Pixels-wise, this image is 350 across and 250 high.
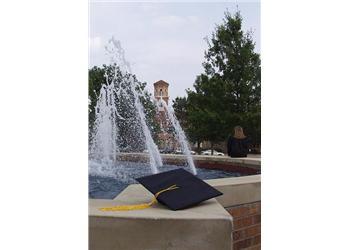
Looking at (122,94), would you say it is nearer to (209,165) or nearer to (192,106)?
(192,106)

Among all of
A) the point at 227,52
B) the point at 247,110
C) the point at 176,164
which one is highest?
the point at 227,52

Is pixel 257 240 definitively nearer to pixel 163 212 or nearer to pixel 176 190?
pixel 176 190

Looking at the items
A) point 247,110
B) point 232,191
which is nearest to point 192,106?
point 247,110

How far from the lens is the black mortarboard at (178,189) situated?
5.28ft

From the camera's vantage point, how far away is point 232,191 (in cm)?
208

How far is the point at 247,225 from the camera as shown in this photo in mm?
2137

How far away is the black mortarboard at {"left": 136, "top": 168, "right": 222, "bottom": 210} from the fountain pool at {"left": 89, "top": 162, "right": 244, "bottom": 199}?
46.6 inches

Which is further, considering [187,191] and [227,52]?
[227,52]

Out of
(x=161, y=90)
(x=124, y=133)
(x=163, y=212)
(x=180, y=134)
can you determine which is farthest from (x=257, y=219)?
(x=124, y=133)

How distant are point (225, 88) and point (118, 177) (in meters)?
2.38

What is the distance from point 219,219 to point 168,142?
14.7 ft

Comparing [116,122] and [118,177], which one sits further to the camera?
[116,122]

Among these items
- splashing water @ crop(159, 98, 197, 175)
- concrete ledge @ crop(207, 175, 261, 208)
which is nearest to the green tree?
splashing water @ crop(159, 98, 197, 175)

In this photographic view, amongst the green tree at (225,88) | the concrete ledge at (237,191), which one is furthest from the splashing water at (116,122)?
the concrete ledge at (237,191)
